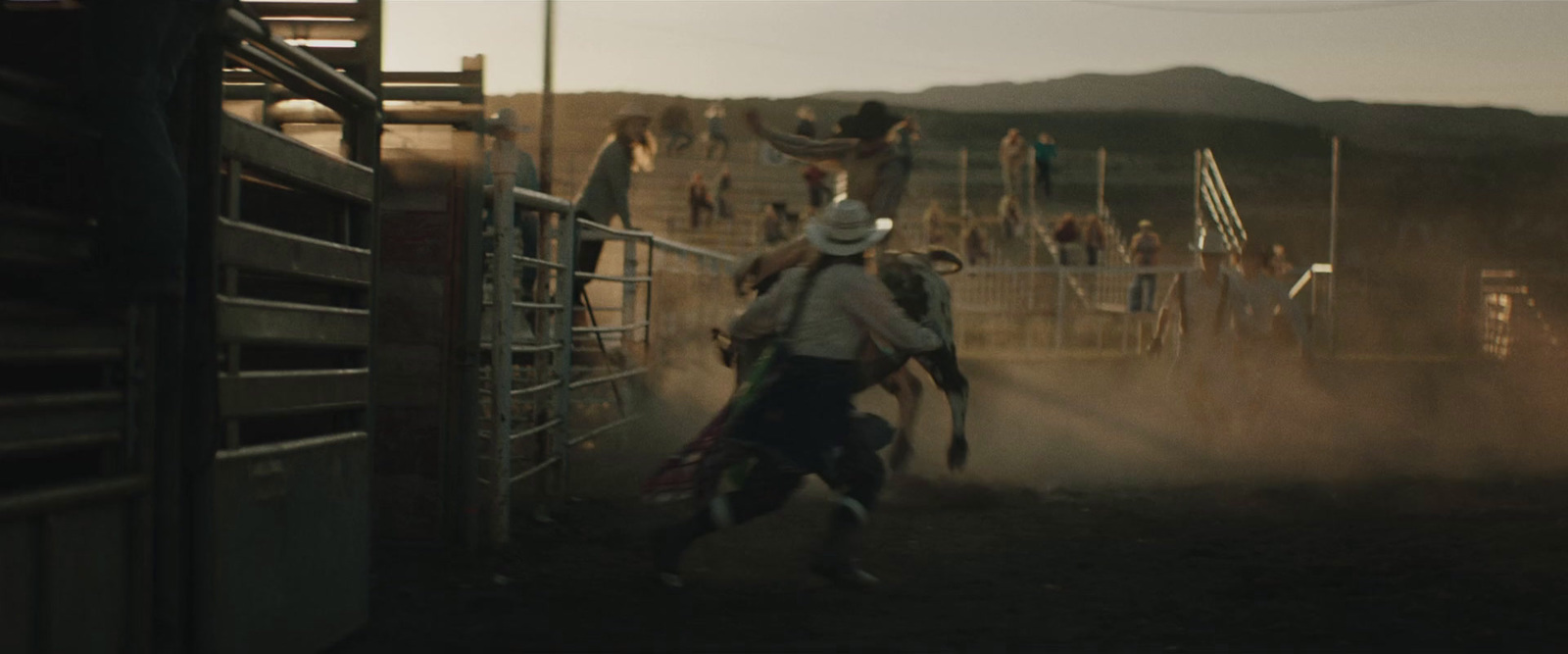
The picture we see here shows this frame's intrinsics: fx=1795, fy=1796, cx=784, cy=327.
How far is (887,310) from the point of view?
23.3 ft

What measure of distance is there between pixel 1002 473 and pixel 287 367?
22.8 ft

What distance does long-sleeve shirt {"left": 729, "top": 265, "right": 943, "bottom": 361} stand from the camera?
709cm

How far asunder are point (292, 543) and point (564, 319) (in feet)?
12.9

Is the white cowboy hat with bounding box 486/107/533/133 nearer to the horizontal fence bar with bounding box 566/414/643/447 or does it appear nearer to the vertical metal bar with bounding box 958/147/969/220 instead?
the horizontal fence bar with bounding box 566/414/643/447

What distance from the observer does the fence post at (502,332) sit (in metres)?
7.64

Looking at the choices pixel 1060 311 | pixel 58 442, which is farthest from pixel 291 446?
pixel 1060 311

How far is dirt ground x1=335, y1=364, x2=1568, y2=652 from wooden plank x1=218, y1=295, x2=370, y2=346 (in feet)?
3.28

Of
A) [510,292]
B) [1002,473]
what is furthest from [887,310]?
[1002,473]

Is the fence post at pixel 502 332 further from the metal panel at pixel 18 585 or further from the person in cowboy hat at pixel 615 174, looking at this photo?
the person in cowboy hat at pixel 615 174

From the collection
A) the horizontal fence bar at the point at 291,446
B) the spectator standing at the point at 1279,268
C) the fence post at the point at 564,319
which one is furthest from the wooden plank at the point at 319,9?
the spectator standing at the point at 1279,268

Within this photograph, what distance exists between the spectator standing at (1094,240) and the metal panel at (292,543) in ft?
86.3

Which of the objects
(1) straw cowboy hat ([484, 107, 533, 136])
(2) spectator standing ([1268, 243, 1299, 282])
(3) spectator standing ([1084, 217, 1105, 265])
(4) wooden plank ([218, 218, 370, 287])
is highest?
(3) spectator standing ([1084, 217, 1105, 265])

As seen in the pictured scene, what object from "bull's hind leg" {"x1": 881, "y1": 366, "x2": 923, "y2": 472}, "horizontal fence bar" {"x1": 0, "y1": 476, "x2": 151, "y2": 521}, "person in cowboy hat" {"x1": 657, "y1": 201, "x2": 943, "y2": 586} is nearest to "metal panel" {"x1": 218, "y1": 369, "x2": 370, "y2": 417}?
"horizontal fence bar" {"x1": 0, "y1": 476, "x2": 151, "y2": 521}

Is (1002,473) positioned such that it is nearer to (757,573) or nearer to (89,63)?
(757,573)
